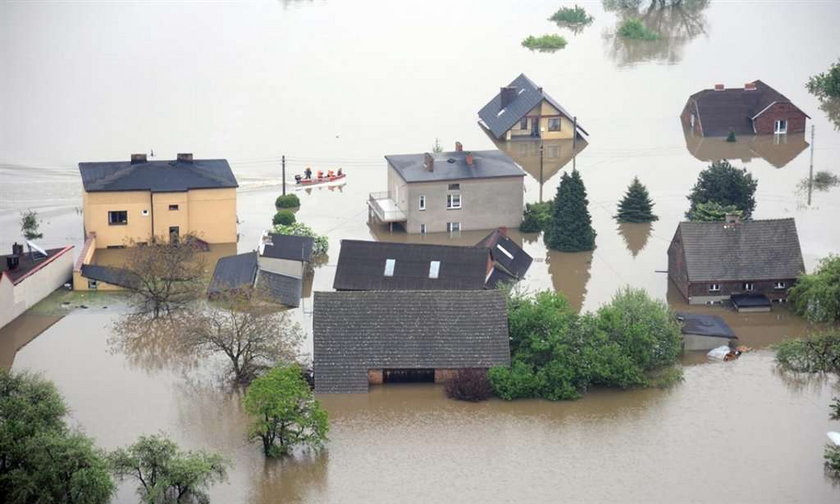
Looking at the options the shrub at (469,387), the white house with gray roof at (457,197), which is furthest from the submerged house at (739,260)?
the shrub at (469,387)

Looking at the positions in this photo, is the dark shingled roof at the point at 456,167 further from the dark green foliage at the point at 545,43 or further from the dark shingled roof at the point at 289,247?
the dark green foliage at the point at 545,43

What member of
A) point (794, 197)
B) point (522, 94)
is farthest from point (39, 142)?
point (794, 197)

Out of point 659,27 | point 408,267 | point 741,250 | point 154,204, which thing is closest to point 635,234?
point 741,250

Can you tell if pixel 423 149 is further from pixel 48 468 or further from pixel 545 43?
pixel 48 468

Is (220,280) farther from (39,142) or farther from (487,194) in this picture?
(39,142)

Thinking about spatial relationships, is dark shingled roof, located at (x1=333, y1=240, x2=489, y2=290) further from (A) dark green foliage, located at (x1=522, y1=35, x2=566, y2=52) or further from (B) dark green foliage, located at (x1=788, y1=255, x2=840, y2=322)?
(A) dark green foliage, located at (x1=522, y1=35, x2=566, y2=52)

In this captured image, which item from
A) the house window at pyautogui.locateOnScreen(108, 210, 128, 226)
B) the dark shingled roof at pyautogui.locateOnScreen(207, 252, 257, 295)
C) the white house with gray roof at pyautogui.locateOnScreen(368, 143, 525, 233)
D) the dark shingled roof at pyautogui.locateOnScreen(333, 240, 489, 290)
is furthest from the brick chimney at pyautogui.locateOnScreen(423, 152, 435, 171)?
the house window at pyautogui.locateOnScreen(108, 210, 128, 226)

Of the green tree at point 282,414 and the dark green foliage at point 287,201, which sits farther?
the dark green foliage at point 287,201
